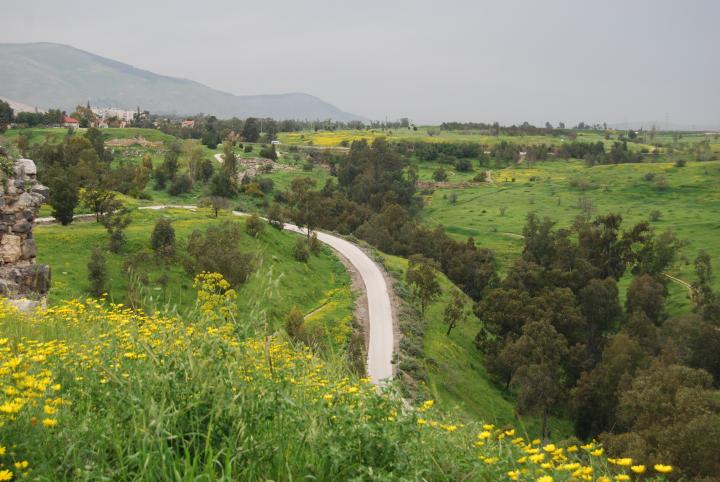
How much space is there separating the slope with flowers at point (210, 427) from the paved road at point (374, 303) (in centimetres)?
1229

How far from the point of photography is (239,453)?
371cm

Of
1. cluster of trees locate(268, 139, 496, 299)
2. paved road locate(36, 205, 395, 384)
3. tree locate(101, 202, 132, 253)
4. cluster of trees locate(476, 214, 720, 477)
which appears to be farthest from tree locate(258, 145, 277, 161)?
tree locate(101, 202, 132, 253)

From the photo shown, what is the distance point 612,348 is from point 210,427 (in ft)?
113

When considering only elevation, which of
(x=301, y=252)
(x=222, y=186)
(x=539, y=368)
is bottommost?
(x=539, y=368)

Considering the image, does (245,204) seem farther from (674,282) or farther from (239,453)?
(239,453)

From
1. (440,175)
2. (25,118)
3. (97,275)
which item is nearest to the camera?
(97,275)

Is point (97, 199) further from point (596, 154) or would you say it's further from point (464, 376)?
point (596, 154)

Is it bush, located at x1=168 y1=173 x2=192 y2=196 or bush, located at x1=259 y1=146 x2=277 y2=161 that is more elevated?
bush, located at x1=259 y1=146 x2=277 y2=161

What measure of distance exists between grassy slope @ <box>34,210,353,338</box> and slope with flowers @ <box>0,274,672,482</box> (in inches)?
680

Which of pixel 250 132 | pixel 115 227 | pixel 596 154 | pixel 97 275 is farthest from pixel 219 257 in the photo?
pixel 596 154

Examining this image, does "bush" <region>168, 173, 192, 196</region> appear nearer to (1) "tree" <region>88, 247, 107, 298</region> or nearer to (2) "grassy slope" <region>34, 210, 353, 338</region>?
(2) "grassy slope" <region>34, 210, 353, 338</region>

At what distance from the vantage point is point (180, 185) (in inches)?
2581

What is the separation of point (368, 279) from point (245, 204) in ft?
94.5

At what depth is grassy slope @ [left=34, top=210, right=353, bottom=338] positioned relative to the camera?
96.3 ft
